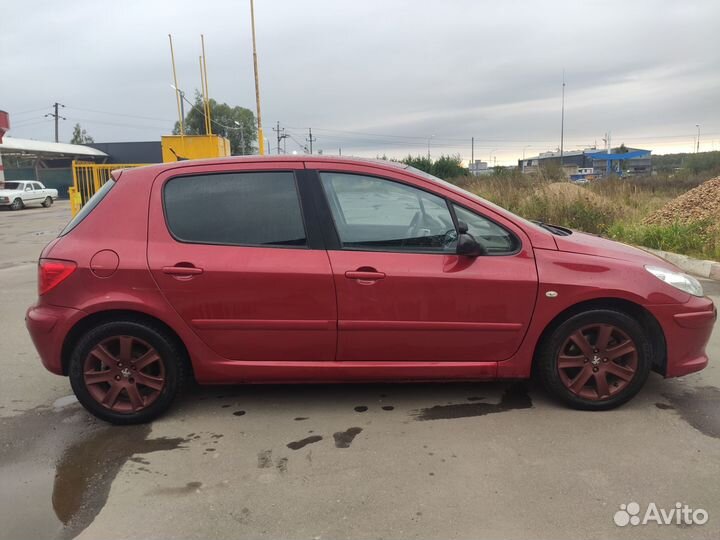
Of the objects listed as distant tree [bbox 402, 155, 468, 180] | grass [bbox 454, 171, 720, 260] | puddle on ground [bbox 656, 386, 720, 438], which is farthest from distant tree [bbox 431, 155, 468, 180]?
puddle on ground [bbox 656, 386, 720, 438]

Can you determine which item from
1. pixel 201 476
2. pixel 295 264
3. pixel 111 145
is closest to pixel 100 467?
pixel 201 476

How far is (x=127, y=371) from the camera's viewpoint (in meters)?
3.48

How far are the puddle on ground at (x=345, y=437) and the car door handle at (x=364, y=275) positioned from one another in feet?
3.16

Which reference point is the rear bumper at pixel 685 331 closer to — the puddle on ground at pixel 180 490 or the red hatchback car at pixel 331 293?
the red hatchback car at pixel 331 293

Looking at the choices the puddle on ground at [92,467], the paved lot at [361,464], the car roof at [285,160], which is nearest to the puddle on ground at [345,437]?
the paved lot at [361,464]

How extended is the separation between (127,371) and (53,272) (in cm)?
78

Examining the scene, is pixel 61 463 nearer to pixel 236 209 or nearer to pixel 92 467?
pixel 92 467

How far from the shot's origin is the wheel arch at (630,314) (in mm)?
3467

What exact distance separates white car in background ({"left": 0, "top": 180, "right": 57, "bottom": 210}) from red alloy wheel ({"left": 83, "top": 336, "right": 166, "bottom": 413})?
32.1 metres

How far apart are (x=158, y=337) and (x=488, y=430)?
2168mm

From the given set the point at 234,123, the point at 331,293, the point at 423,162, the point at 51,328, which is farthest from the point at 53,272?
the point at 234,123

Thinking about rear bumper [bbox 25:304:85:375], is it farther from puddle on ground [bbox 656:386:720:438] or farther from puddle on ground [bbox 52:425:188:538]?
puddle on ground [bbox 656:386:720:438]

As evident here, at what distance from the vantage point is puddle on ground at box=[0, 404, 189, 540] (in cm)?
261

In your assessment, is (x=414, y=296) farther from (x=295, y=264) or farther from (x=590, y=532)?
(x=590, y=532)
